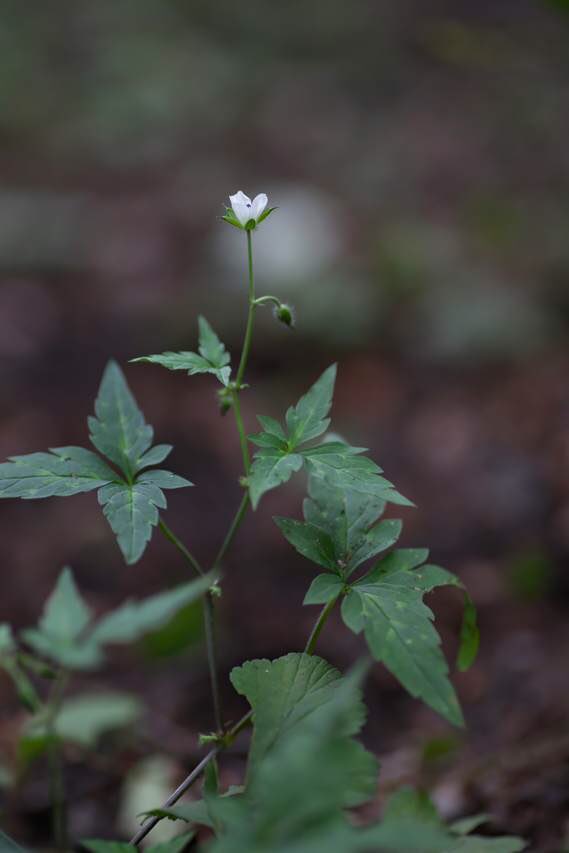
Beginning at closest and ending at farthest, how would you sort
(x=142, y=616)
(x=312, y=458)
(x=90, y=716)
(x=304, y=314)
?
(x=142, y=616), (x=312, y=458), (x=90, y=716), (x=304, y=314)

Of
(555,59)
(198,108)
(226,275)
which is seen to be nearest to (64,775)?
(226,275)

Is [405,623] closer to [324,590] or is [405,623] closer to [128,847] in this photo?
[324,590]

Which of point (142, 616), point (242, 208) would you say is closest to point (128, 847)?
point (142, 616)

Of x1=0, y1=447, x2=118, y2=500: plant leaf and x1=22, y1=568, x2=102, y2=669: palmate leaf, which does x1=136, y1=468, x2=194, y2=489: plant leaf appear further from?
x1=22, y1=568, x2=102, y2=669: palmate leaf

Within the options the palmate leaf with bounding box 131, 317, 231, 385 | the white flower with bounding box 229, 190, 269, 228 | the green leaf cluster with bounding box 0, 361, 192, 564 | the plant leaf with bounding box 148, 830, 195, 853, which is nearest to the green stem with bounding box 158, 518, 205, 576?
the green leaf cluster with bounding box 0, 361, 192, 564

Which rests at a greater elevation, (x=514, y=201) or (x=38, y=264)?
(x=514, y=201)

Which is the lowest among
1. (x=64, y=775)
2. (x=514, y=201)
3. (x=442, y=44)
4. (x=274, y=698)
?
(x=64, y=775)

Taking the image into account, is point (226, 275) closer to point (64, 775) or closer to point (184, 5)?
point (64, 775)

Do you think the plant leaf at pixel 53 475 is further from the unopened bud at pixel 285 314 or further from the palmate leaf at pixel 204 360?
the unopened bud at pixel 285 314
